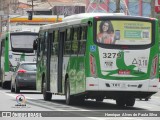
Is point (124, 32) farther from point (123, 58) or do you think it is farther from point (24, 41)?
point (24, 41)

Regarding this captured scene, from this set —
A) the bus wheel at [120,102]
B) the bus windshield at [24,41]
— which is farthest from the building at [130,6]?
the bus wheel at [120,102]

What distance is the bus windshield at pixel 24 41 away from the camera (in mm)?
43656

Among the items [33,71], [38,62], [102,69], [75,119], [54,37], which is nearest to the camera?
[75,119]

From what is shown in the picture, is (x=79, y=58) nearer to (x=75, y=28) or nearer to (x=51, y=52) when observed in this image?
(x=75, y=28)

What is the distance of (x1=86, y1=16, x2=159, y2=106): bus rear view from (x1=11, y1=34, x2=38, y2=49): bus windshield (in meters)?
18.8

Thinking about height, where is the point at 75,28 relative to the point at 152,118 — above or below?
above

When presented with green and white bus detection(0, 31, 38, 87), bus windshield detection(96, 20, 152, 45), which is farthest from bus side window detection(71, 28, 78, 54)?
green and white bus detection(0, 31, 38, 87)

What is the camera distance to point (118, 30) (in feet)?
82.2

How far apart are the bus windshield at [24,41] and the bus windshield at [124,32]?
18.8 m

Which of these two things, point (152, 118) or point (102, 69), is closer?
point (152, 118)

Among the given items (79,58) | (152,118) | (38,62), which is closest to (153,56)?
(79,58)

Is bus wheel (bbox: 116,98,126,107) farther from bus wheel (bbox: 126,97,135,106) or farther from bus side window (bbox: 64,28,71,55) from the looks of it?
bus side window (bbox: 64,28,71,55)

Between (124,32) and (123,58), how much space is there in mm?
806

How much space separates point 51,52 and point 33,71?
7557 millimetres
